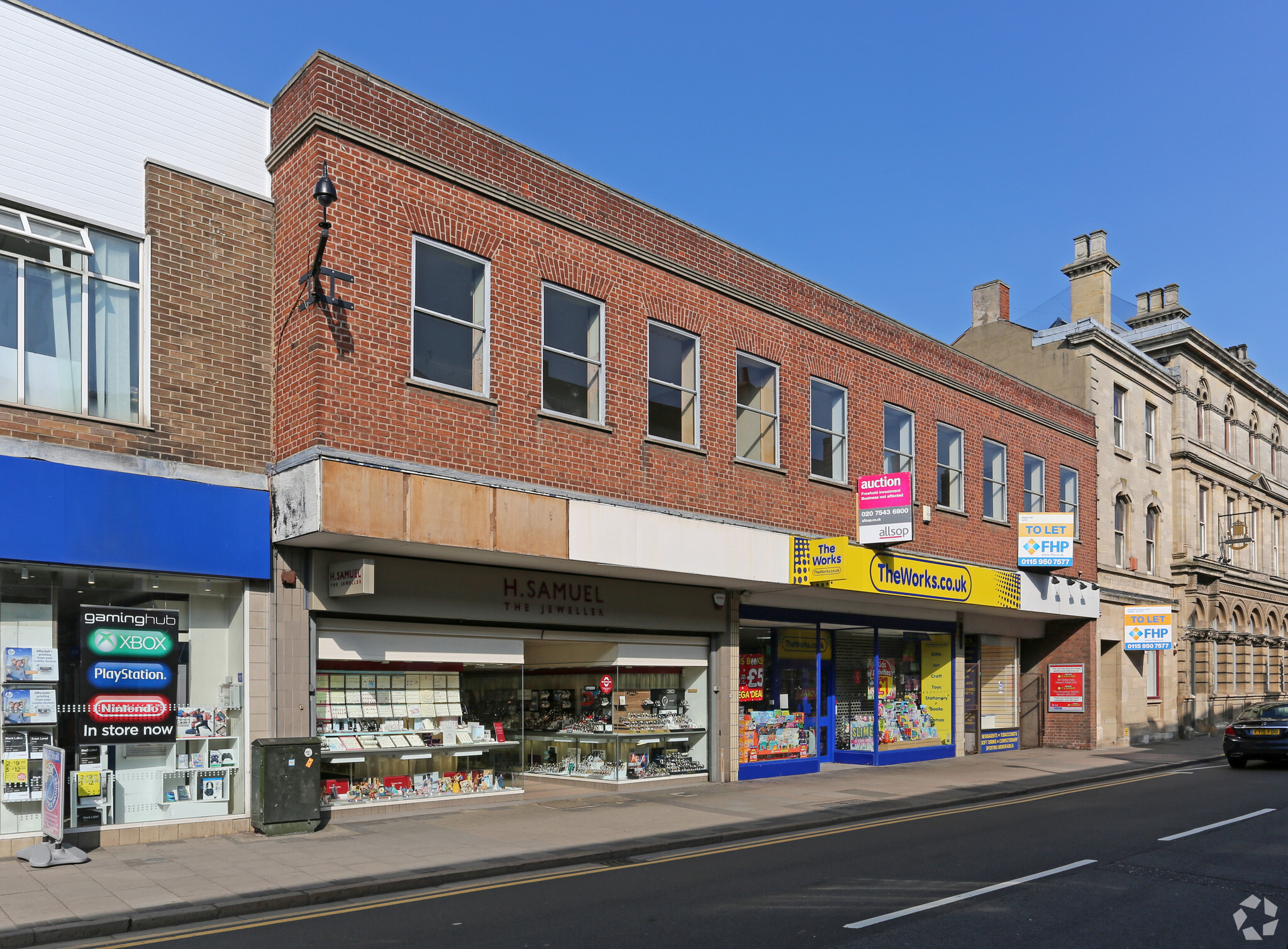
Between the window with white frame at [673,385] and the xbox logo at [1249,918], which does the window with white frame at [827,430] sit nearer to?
the window with white frame at [673,385]

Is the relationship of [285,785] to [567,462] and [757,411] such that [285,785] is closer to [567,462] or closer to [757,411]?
[567,462]

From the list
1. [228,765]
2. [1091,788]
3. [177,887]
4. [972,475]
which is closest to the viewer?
[177,887]

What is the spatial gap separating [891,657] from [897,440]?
187 inches

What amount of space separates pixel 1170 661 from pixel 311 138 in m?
30.3

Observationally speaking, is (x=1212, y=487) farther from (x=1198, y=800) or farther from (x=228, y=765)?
(x=228, y=765)

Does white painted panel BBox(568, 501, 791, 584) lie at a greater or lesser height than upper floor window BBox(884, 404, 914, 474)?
lesser

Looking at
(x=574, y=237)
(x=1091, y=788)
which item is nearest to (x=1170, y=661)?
(x=1091, y=788)

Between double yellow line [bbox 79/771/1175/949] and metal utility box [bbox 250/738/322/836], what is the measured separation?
125 inches

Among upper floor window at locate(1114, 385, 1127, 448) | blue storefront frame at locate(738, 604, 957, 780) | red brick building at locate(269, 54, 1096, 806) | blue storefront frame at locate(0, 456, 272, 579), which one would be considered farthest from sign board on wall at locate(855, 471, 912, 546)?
upper floor window at locate(1114, 385, 1127, 448)

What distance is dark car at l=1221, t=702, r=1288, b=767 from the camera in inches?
874

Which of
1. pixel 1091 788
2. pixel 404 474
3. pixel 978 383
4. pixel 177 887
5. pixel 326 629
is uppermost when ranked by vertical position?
pixel 978 383

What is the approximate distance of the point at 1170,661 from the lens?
33188 mm

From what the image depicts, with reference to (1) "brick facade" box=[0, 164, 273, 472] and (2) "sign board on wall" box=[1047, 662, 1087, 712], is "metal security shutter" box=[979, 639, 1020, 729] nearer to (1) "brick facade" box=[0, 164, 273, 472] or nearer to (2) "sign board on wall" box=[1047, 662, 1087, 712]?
(2) "sign board on wall" box=[1047, 662, 1087, 712]

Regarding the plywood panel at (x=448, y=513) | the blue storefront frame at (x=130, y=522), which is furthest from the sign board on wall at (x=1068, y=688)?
the blue storefront frame at (x=130, y=522)
